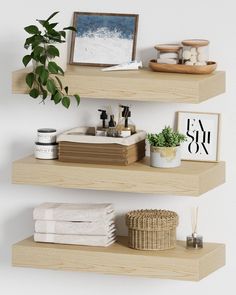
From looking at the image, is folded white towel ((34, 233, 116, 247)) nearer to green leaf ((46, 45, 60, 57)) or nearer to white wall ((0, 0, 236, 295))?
white wall ((0, 0, 236, 295))

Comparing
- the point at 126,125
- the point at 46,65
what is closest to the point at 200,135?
the point at 126,125

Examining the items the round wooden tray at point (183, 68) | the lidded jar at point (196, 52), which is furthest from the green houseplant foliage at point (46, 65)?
the lidded jar at point (196, 52)

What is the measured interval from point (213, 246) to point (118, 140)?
524 millimetres

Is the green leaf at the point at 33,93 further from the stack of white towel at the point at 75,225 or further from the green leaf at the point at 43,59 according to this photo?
the stack of white towel at the point at 75,225

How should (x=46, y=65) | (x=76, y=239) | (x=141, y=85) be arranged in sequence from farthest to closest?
1. (x=76, y=239)
2. (x=46, y=65)
3. (x=141, y=85)

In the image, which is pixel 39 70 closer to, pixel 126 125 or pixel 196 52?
pixel 126 125

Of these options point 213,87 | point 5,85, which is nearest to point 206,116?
point 213,87

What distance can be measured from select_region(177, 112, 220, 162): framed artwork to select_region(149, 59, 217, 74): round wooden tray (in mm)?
206

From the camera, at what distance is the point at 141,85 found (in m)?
3.41

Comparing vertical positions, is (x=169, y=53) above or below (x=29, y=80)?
above

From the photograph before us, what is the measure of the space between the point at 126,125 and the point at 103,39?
1.09 ft

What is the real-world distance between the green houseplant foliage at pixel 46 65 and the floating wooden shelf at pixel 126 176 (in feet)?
0.79

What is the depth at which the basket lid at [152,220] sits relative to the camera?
352 cm

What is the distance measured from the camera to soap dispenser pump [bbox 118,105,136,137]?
356cm
